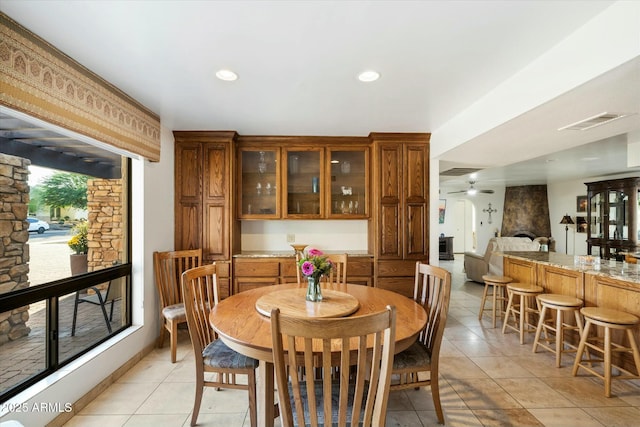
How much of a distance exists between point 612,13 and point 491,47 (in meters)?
0.50

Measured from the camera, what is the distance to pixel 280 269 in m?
3.51

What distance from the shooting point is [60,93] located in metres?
1.83

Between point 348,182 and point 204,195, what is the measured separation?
1.75 m

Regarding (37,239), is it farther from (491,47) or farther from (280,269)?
(491,47)

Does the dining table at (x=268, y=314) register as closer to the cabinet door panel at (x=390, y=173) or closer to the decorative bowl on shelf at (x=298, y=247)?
the decorative bowl on shelf at (x=298, y=247)

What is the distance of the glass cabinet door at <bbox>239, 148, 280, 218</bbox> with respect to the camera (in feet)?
12.2

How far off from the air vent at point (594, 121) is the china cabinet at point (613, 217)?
206 inches

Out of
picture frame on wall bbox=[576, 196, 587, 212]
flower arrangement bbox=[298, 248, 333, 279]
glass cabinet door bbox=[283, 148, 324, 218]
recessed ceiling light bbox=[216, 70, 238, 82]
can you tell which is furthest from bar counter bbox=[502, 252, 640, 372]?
picture frame on wall bbox=[576, 196, 587, 212]

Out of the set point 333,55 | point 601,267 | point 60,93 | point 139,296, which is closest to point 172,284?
point 139,296

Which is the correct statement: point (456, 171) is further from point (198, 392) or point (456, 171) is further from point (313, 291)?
point (198, 392)

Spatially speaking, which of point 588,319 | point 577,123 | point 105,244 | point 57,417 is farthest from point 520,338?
point 105,244

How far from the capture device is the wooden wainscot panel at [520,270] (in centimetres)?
357

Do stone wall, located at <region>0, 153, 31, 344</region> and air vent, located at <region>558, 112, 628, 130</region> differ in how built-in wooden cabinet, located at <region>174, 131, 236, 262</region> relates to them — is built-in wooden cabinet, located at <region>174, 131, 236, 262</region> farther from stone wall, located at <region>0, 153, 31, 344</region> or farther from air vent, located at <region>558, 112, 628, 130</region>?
air vent, located at <region>558, 112, 628, 130</region>

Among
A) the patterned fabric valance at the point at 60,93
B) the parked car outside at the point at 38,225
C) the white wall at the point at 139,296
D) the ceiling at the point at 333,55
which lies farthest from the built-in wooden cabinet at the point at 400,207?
the parked car outside at the point at 38,225
